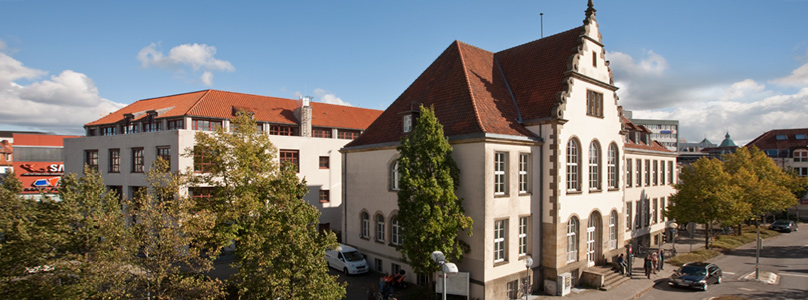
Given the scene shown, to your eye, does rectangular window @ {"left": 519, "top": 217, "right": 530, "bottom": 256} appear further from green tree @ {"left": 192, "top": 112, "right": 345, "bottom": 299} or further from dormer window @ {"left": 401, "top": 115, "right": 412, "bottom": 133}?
green tree @ {"left": 192, "top": 112, "right": 345, "bottom": 299}

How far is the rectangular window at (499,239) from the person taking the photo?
63.6 ft

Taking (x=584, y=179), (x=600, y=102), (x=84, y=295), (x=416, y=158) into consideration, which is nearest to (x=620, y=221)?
(x=584, y=179)

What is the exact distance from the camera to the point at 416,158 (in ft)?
59.3

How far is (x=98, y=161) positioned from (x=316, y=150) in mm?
16844

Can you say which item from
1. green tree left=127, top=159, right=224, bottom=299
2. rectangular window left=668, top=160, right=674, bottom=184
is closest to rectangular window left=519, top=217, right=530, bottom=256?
green tree left=127, top=159, right=224, bottom=299

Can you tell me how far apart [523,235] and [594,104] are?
8.94 metres

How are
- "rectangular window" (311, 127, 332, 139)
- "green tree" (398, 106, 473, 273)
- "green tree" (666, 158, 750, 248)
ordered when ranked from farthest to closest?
1. "rectangular window" (311, 127, 332, 139)
2. "green tree" (666, 158, 750, 248)
3. "green tree" (398, 106, 473, 273)

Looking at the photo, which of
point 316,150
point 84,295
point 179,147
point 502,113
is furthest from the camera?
point 316,150

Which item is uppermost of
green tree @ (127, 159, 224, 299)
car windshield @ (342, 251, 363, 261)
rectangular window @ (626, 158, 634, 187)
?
rectangular window @ (626, 158, 634, 187)

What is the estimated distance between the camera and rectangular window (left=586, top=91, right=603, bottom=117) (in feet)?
77.7

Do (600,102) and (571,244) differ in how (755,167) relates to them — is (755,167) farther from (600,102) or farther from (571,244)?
(571,244)

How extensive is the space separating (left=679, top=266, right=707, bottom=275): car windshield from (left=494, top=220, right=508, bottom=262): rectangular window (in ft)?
38.8

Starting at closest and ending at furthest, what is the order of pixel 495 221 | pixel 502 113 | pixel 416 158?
pixel 416 158, pixel 495 221, pixel 502 113

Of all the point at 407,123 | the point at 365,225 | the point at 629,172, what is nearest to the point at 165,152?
the point at 365,225
